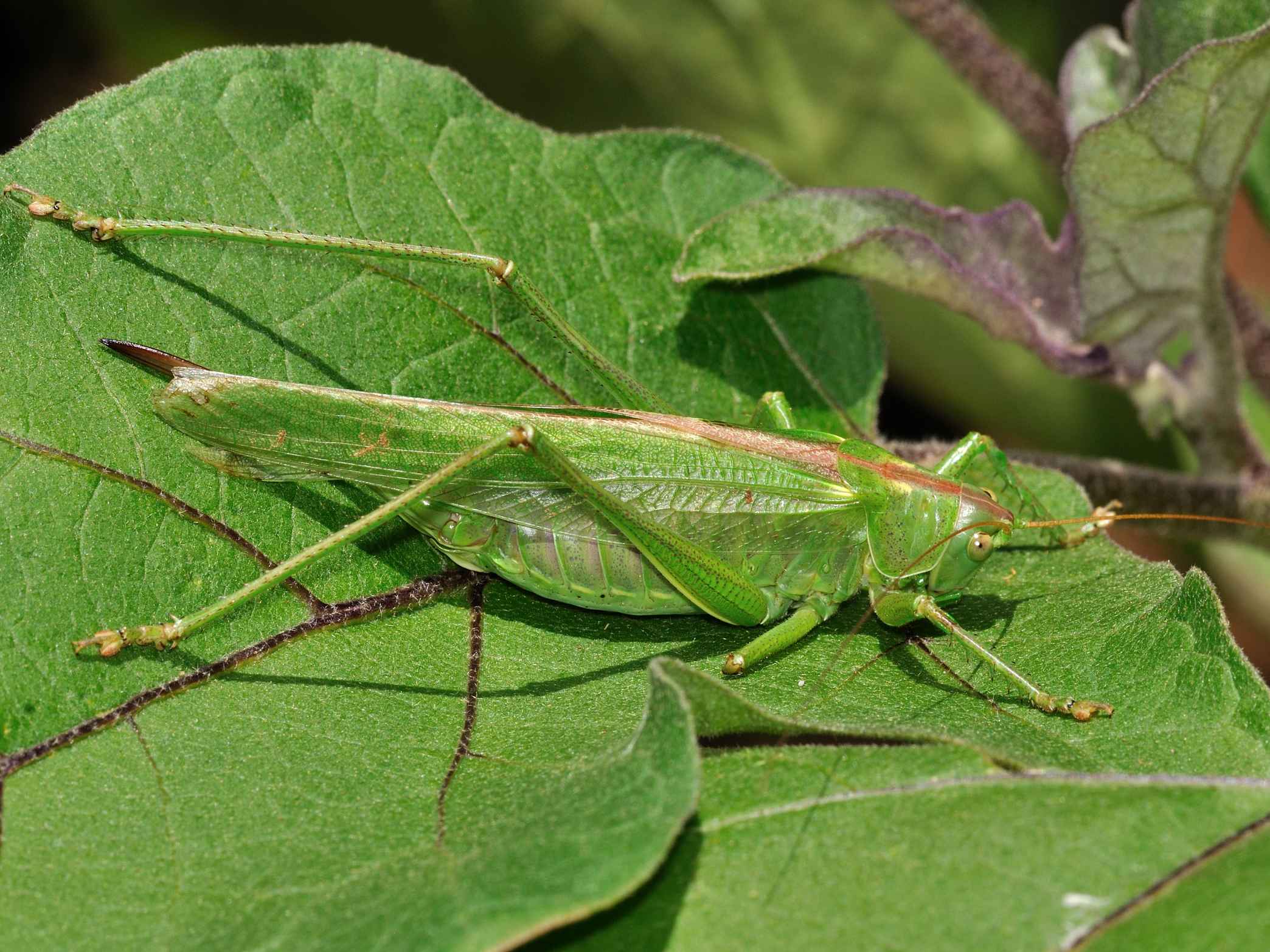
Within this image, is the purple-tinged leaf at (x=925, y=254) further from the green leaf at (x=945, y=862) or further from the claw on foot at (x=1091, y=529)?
the green leaf at (x=945, y=862)

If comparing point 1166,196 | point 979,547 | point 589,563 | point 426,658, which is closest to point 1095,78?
point 1166,196

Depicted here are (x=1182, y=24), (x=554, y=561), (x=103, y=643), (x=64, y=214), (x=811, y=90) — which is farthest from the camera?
(x=811, y=90)

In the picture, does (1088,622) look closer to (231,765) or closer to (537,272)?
(537,272)

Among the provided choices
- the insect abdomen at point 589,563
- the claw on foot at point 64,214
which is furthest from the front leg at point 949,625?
the claw on foot at point 64,214

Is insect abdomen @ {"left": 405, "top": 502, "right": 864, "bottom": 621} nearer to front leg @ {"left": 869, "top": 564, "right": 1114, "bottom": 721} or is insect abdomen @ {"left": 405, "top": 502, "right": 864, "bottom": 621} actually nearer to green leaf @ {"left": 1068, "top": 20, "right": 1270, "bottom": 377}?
front leg @ {"left": 869, "top": 564, "right": 1114, "bottom": 721}

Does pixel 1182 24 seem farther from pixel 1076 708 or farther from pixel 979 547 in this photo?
pixel 1076 708

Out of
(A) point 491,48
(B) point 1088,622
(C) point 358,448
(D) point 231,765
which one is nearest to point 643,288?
(C) point 358,448

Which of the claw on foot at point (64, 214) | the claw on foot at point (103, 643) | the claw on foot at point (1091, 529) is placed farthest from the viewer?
the claw on foot at point (1091, 529)
